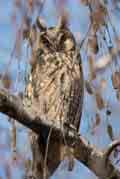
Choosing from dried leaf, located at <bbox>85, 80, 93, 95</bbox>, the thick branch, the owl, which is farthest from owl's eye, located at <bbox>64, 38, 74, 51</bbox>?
dried leaf, located at <bbox>85, 80, 93, 95</bbox>

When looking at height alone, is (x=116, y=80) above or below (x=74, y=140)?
above

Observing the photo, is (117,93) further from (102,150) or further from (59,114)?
(59,114)

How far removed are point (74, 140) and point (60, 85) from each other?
38.7 inches

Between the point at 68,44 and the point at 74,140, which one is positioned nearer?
the point at 74,140

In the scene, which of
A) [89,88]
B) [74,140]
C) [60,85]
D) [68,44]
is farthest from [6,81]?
[68,44]

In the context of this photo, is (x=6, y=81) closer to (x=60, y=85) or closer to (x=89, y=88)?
(x=89, y=88)

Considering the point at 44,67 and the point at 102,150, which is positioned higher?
the point at 44,67

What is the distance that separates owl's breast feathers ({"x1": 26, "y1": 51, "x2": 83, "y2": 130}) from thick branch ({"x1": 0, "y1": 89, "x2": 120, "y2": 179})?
0.83 meters

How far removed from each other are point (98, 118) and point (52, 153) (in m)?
1.27

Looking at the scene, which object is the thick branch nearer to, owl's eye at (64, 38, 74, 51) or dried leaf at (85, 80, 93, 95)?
dried leaf at (85, 80, 93, 95)

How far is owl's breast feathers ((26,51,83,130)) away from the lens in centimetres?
290

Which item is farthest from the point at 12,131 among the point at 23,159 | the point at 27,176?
the point at 27,176

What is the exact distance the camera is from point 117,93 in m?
1.42

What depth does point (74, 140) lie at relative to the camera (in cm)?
200
